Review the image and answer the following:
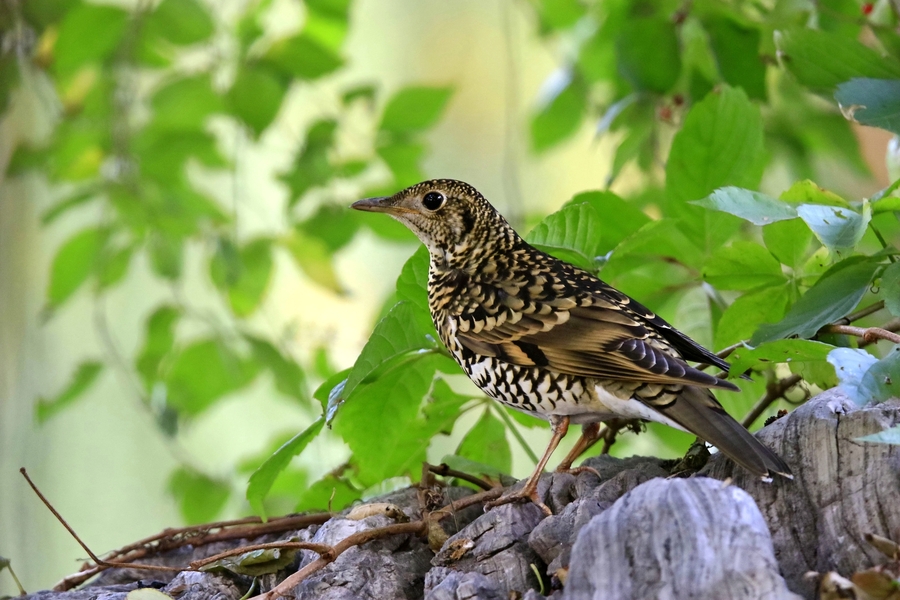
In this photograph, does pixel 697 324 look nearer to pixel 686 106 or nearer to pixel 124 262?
pixel 686 106

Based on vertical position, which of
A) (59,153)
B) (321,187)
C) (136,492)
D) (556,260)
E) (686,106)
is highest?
(59,153)

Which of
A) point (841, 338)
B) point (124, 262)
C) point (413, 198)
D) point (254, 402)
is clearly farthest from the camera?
point (254, 402)

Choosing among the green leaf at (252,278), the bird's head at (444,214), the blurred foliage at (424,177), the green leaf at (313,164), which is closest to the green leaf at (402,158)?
the blurred foliage at (424,177)

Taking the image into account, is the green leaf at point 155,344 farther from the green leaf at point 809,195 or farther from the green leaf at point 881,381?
the green leaf at point 881,381

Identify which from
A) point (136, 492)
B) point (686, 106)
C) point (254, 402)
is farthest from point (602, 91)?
point (136, 492)

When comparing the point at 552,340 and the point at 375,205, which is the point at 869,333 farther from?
the point at 375,205

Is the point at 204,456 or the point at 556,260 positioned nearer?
the point at 556,260

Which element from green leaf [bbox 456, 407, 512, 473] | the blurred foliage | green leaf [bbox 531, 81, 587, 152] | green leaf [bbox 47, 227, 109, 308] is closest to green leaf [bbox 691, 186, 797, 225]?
the blurred foliage

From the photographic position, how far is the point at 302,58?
1861 mm

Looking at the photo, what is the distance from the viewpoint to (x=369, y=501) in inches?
47.6

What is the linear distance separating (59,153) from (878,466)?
2067 millimetres

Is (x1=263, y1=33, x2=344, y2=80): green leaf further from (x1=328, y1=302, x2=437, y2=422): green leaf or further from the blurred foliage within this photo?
(x1=328, y1=302, x2=437, y2=422): green leaf

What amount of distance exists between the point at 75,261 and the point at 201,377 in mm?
449

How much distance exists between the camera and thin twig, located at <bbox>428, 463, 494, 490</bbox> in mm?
1144
